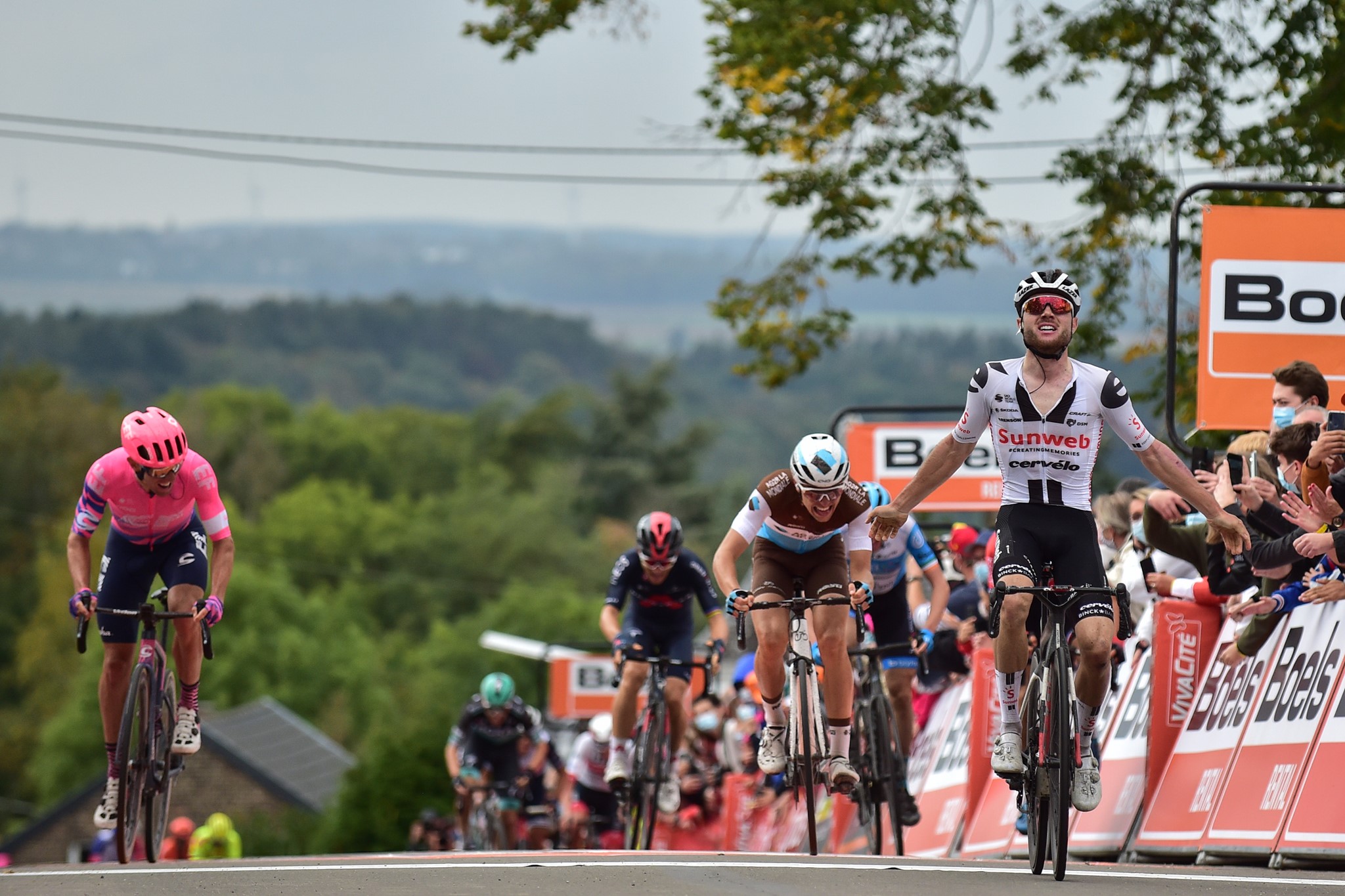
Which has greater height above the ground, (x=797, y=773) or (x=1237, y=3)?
(x=1237, y=3)

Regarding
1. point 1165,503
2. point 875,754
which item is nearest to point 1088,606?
point 1165,503

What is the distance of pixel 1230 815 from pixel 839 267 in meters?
12.3

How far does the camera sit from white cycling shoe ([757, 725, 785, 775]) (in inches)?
427

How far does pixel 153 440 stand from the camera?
10.3 metres

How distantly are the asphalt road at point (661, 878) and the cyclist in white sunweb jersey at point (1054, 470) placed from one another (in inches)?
28.4

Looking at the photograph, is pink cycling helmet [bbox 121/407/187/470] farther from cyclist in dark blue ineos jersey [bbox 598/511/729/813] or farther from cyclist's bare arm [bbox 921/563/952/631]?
cyclist's bare arm [bbox 921/563/952/631]

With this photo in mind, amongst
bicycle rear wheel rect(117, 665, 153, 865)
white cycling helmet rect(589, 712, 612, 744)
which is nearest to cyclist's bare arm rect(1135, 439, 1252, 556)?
bicycle rear wheel rect(117, 665, 153, 865)

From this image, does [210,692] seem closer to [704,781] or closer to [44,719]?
[44,719]

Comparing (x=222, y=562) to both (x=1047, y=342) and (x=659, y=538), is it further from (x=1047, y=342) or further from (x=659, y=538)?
(x=1047, y=342)

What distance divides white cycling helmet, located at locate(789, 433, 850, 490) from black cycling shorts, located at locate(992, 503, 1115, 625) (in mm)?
1465

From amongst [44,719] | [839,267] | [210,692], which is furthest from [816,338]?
[44,719]

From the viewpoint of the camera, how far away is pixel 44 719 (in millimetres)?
110562

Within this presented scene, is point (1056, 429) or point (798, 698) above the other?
point (1056, 429)

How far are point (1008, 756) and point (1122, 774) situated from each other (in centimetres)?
353
